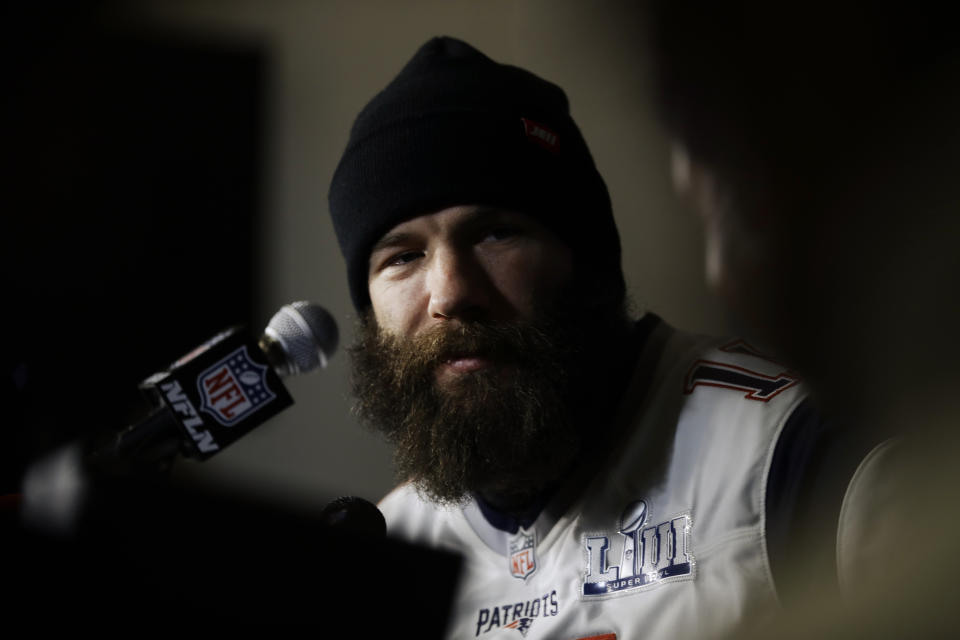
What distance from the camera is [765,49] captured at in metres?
0.41

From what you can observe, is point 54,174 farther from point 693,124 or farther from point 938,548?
point 938,548

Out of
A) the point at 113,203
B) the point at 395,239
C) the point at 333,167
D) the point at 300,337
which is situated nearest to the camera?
the point at 300,337

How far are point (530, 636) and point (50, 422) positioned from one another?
1300 mm

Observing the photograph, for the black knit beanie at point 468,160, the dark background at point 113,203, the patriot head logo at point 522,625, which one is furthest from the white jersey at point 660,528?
the dark background at point 113,203

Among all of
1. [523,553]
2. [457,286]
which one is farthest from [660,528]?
[457,286]

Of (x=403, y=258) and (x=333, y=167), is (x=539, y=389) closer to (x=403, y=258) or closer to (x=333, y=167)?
(x=403, y=258)

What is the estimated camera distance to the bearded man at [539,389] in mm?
929

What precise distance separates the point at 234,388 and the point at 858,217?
71 centimetres

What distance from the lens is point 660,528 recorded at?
967mm

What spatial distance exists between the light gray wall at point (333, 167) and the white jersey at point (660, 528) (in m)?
0.97

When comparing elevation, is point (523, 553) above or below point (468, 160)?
below

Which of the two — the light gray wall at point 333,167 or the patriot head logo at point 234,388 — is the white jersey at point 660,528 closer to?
the patriot head logo at point 234,388

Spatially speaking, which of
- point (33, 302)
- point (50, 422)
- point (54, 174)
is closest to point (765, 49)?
point (50, 422)

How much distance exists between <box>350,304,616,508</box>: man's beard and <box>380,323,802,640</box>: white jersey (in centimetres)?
6
